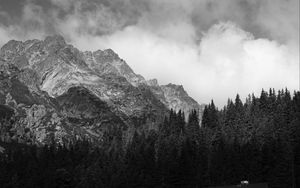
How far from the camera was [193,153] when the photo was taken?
19525cm

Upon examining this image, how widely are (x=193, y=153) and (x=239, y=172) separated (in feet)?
119

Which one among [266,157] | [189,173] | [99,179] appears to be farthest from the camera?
[99,179]

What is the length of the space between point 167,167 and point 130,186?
53.4 feet

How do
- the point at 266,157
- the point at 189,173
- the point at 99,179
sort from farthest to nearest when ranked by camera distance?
the point at 99,179
the point at 189,173
the point at 266,157

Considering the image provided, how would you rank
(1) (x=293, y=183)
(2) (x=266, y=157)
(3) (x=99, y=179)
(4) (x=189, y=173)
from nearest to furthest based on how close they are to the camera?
(1) (x=293, y=183) → (2) (x=266, y=157) → (4) (x=189, y=173) → (3) (x=99, y=179)

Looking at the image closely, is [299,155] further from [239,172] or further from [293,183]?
[239,172]

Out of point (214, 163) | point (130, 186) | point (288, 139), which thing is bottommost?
point (130, 186)

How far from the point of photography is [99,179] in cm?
19175

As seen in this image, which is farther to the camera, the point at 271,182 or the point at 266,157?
the point at 266,157

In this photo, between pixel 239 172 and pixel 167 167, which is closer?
pixel 239 172

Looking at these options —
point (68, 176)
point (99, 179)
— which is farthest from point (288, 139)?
point (68, 176)

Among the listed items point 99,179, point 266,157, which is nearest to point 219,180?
point 266,157

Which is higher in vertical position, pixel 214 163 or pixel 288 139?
pixel 288 139

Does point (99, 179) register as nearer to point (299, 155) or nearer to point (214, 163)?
point (214, 163)
